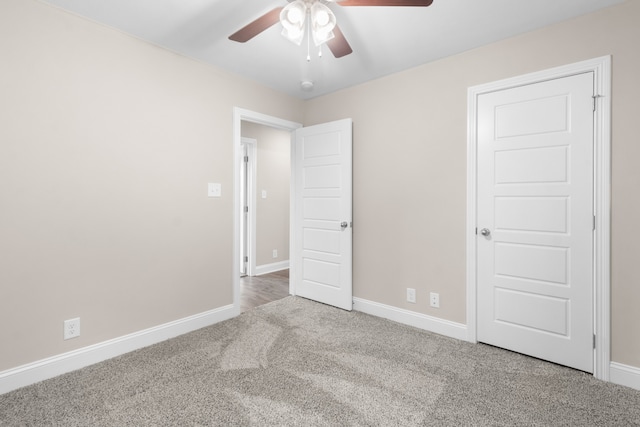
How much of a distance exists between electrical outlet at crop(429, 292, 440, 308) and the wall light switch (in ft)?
7.25

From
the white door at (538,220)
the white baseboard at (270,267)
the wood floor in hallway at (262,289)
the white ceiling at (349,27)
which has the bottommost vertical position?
the wood floor in hallway at (262,289)

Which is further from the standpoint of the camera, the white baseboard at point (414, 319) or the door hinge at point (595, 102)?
the white baseboard at point (414, 319)

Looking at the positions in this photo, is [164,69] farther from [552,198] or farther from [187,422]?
[552,198]

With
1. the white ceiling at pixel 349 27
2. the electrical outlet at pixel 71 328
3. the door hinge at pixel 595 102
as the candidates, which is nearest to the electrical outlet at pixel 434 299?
the door hinge at pixel 595 102

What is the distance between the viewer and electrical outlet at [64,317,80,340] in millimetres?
2121

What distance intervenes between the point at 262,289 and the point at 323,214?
57.0 inches

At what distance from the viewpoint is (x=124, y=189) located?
2.39m

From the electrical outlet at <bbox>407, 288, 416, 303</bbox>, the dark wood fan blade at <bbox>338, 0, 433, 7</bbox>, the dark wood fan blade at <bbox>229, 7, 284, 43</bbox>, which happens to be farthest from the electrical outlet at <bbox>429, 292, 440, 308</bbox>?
the dark wood fan blade at <bbox>229, 7, 284, 43</bbox>

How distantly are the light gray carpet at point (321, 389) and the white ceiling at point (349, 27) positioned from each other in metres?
2.42

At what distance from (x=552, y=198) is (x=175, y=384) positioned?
2872 mm

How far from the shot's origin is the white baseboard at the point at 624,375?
1953 millimetres

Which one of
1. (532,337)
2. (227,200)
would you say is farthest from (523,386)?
(227,200)

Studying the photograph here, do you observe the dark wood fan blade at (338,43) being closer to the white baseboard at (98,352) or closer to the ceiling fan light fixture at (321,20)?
the ceiling fan light fixture at (321,20)

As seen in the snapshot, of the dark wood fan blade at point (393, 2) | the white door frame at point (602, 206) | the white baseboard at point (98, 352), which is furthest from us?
the white door frame at point (602, 206)
